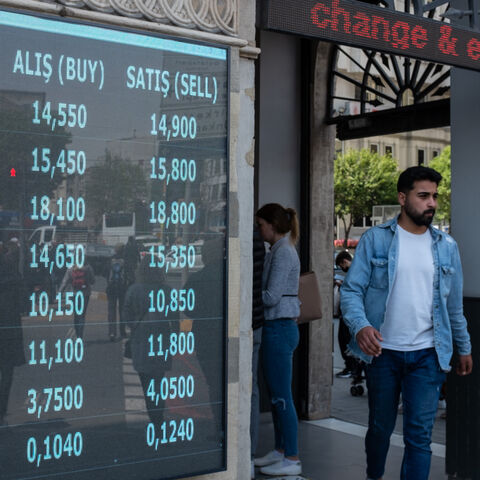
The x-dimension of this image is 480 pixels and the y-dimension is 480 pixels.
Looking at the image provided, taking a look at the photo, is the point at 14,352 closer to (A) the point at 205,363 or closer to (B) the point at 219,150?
(A) the point at 205,363

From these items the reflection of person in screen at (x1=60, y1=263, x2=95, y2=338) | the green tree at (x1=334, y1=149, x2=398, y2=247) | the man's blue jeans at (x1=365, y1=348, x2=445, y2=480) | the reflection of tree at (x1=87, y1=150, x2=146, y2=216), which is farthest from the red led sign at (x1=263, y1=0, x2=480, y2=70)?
the green tree at (x1=334, y1=149, x2=398, y2=247)

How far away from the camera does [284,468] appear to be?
5.88 meters

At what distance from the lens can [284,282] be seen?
5.77 metres

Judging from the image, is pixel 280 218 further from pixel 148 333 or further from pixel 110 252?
pixel 110 252

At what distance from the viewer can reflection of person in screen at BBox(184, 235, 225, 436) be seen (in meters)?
3.89

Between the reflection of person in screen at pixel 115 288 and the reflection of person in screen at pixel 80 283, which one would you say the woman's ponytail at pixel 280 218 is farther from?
the reflection of person in screen at pixel 80 283

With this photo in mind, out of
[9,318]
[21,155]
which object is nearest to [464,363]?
[9,318]

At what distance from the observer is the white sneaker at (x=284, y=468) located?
5.86 meters

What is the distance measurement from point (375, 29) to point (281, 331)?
231 cm

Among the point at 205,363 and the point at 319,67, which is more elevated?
the point at 319,67

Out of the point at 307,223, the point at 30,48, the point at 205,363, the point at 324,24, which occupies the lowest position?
the point at 205,363

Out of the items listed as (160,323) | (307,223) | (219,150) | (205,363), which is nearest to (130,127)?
(219,150)

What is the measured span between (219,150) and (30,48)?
3.26 ft

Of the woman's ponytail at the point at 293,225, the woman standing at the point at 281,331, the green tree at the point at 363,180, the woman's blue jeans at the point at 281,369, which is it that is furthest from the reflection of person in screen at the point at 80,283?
the green tree at the point at 363,180
